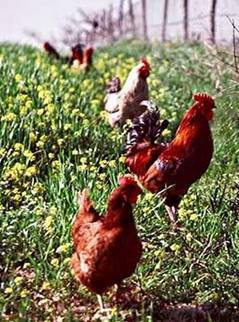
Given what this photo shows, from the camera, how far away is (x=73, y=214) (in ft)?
15.0

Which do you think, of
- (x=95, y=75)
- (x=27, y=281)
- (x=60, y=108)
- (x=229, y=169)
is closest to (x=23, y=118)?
(x=60, y=108)

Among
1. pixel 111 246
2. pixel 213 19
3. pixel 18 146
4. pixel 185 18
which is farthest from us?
pixel 185 18

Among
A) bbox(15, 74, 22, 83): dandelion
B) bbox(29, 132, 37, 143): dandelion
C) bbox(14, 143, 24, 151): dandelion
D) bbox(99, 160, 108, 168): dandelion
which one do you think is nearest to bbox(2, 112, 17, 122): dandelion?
bbox(29, 132, 37, 143): dandelion

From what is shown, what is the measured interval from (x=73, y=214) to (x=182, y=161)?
71 centimetres

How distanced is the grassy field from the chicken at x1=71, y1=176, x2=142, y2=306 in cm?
20

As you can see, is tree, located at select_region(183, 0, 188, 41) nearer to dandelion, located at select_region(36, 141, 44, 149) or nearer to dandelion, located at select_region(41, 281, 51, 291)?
dandelion, located at select_region(36, 141, 44, 149)

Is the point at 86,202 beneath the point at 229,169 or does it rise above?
above

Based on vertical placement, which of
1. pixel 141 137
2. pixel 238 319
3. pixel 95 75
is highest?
pixel 141 137

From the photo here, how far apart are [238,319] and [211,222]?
760mm

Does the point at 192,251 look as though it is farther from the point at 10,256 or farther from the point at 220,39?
the point at 220,39

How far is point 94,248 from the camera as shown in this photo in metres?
3.82

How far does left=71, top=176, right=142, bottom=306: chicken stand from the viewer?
3.79 metres

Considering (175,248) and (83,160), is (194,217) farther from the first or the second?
(83,160)

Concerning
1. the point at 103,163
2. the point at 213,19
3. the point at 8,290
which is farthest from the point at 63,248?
the point at 213,19
